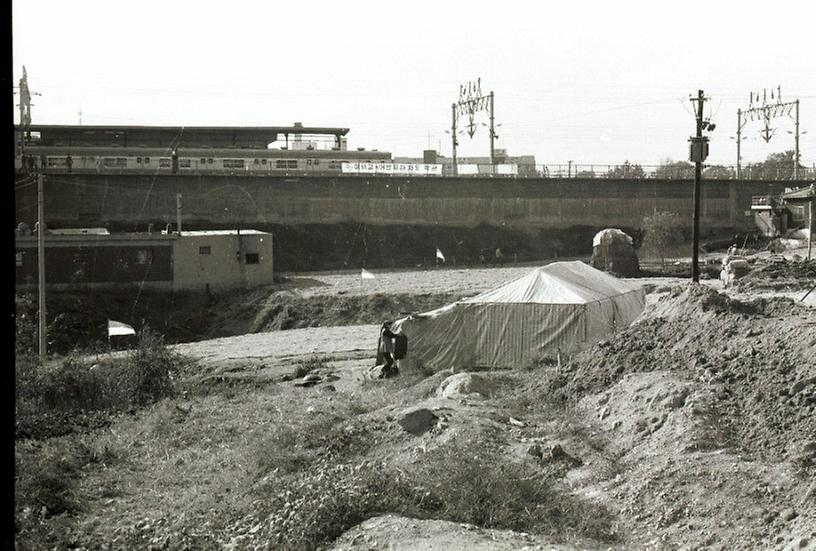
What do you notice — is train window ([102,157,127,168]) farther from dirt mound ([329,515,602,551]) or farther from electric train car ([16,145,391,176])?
dirt mound ([329,515,602,551])

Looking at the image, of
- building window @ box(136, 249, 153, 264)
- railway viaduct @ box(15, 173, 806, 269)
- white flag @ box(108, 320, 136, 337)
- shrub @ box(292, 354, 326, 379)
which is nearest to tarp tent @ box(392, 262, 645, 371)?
shrub @ box(292, 354, 326, 379)

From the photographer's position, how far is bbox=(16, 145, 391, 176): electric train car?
5675 centimetres

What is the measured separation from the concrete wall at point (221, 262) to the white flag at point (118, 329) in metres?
5.10

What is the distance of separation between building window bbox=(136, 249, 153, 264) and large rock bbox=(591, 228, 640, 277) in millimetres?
19997

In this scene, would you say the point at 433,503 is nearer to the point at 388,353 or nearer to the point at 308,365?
the point at 388,353

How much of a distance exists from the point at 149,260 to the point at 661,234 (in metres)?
29.0

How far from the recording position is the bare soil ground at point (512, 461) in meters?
10.1

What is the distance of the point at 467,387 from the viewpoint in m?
17.2

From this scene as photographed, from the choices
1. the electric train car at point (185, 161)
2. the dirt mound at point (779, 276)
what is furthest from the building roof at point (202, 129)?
the dirt mound at point (779, 276)

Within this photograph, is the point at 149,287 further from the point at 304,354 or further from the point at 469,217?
the point at 469,217

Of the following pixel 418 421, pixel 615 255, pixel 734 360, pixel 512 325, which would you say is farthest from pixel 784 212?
pixel 418 421

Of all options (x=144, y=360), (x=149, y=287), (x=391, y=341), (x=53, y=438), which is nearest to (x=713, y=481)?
(x=53, y=438)

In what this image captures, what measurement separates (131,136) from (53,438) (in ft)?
182

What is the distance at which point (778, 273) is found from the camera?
115 ft
